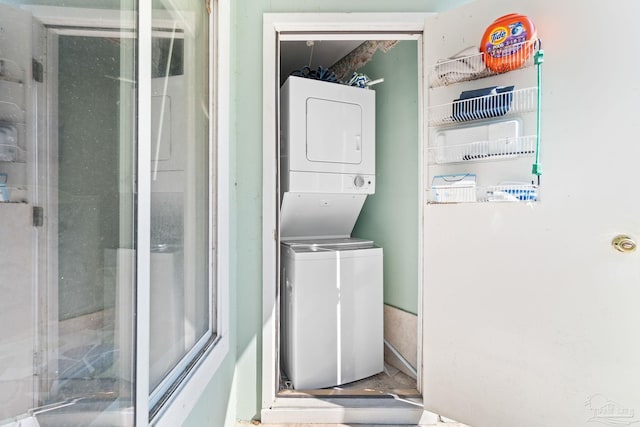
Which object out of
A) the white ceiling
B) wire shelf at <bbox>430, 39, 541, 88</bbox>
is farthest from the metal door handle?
the white ceiling

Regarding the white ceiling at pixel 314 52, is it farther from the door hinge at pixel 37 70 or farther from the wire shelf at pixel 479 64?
the door hinge at pixel 37 70

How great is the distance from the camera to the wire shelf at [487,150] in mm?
1425

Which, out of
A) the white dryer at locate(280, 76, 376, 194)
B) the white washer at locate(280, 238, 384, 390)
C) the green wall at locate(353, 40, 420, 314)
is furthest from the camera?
the green wall at locate(353, 40, 420, 314)

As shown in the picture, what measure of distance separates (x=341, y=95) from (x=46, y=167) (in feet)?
6.23

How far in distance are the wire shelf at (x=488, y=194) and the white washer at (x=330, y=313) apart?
2.42 ft

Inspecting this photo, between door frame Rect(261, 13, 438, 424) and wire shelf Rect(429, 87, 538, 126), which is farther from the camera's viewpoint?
door frame Rect(261, 13, 438, 424)

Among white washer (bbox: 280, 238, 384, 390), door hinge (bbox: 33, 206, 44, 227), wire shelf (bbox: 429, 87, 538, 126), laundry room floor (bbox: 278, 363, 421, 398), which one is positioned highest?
wire shelf (bbox: 429, 87, 538, 126)

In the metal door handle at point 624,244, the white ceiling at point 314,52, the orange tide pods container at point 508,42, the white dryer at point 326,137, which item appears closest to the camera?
the metal door handle at point 624,244

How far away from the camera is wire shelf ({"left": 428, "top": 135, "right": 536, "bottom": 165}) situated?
142 cm

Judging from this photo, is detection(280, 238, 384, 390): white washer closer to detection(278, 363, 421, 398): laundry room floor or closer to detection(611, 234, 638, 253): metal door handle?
detection(278, 363, 421, 398): laundry room floor

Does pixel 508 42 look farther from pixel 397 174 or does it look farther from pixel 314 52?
pixel 314 52

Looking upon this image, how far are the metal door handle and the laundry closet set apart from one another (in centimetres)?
118

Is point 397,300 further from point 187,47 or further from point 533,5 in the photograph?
point 187,47

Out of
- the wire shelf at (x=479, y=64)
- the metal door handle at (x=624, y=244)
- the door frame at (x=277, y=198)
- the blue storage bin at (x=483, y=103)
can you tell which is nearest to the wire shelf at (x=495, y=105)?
the blue storage bin at (x=483, y=103)
